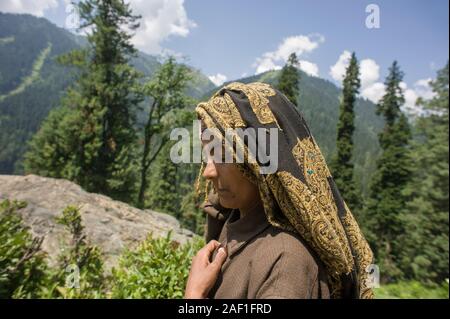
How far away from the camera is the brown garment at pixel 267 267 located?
1240mm

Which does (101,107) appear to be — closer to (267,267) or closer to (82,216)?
(82,216)

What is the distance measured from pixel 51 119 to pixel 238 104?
1013 inches

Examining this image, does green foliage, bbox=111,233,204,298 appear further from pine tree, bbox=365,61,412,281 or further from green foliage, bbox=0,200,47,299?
pine tree, bbox=365,61,412,281

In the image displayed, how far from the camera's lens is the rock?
688 cm

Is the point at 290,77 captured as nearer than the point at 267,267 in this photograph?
No

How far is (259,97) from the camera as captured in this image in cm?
145

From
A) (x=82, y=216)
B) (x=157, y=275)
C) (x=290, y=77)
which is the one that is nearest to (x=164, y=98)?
(x=290, y=77)

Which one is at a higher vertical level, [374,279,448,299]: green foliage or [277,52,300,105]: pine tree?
[277,52,300,105]: pine tree

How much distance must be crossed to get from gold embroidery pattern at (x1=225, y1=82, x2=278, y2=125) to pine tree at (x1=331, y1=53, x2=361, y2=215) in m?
29.9

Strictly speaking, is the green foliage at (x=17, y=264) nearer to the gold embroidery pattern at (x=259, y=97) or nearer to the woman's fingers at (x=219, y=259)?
the woman's fingers at (x=219, y=259)

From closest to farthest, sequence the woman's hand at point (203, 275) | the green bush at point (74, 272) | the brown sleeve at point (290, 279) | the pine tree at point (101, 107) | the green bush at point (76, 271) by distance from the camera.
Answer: the brown sleeve at point (290, 279)
the woman's hand at point (203, 275)
the green bush at point (74, 272)
the green bush at point (76, 271)
the pine tree at point (101, 107)

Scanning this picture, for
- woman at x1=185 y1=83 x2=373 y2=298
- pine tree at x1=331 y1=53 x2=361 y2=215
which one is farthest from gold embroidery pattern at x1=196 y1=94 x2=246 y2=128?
pine tree at x1=331 y1=53 x2=361 y2=215

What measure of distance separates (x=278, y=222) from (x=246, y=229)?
0.21m

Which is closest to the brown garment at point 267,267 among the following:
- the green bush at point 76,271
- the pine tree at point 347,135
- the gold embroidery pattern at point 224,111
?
the gold embroidery pattern at point 224,111
